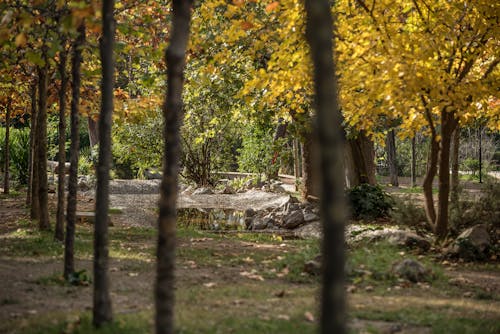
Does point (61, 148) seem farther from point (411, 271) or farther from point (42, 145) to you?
point (411, 271)

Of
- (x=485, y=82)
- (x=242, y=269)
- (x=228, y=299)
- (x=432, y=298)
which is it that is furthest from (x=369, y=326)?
(x=485, y=82)

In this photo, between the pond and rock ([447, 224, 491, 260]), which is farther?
the pond

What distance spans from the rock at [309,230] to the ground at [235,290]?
199 cm

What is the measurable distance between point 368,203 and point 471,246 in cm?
519

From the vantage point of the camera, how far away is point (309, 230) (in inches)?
553

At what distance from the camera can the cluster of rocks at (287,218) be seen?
14.7m

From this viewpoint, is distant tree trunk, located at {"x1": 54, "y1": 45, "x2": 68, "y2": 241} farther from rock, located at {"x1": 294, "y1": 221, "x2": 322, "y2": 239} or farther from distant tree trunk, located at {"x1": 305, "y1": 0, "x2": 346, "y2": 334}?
distant tree trunk, located at {"x1": 305, "y1": 0, "x2": 346, "y2": 334}

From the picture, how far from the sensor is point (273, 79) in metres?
9.79

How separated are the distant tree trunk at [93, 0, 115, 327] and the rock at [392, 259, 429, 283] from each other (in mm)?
4191

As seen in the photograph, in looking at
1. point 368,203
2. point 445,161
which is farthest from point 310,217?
point 445,161

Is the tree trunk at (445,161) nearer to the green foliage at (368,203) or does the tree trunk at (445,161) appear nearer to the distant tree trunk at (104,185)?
the green foliage at (368,203)

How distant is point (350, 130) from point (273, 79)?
6.18m

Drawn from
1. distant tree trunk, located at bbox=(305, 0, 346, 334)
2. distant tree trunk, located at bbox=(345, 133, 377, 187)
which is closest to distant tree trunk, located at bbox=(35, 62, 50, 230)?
distant tree trunk, located at bbox=(345, 133, 377, 187)

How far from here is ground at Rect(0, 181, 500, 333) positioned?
518 cm
